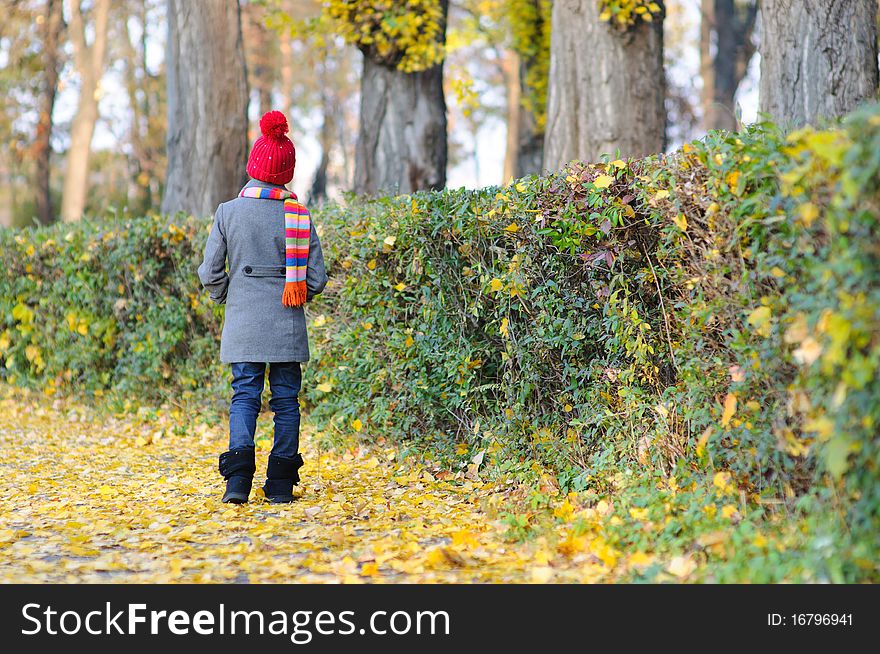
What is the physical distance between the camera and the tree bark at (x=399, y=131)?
10.3 meters

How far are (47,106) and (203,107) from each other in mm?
12590

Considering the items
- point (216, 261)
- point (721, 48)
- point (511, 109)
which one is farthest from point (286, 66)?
point (216, 261)

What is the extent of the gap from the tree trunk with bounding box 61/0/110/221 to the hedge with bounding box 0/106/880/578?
11963 mm

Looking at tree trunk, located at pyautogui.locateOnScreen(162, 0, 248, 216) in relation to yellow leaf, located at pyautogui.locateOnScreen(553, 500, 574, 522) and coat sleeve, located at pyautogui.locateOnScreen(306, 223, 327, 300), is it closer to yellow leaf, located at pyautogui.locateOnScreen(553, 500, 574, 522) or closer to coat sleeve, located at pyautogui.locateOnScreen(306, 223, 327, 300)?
coat sleeve, located at pyautogui.locateOnScreen(306, 223, 327, 300)

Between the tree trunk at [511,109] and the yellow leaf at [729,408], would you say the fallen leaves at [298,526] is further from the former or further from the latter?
the tree trunk at [511,109]

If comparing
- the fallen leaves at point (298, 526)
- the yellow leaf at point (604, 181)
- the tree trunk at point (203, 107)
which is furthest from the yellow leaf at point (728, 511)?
the tree trunk at point (203, 107)

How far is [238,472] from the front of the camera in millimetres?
4859

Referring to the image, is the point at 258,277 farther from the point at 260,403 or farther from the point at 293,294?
the point at 260,403

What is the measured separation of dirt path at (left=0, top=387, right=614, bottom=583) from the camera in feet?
12.0

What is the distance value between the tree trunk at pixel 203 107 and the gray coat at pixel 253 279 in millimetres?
5201

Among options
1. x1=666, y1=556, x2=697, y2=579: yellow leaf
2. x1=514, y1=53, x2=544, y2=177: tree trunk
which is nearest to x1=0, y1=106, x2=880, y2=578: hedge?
x1=666, y1=556, x2=697, y2=579: yellow leaf

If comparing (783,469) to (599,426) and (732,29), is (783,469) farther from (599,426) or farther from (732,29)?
(732,29)

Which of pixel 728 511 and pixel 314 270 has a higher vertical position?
pixel 314 270

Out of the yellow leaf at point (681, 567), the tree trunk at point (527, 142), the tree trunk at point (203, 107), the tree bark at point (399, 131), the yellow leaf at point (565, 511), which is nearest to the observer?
the yellow leaf at point (681, 567)
